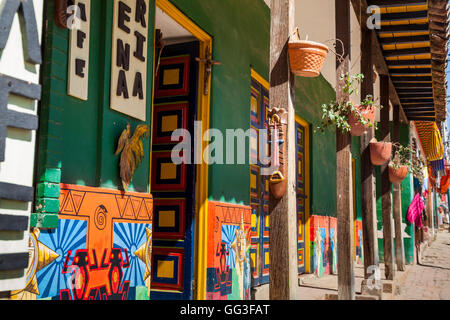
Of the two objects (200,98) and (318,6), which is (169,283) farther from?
(318,6)

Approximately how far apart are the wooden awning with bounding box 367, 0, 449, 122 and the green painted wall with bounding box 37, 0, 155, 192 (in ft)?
13.2

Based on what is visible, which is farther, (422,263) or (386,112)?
(422,263)

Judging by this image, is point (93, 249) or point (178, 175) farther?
point (178, 175)

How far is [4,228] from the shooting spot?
7.85 ft

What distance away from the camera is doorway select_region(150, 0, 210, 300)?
4.86 meters

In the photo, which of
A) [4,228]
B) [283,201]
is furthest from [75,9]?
[283,201]

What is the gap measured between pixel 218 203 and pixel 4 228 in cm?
284

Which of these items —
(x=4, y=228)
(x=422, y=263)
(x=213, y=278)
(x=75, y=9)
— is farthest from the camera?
(x=422, y=263)

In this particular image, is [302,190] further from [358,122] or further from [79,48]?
[79,48]

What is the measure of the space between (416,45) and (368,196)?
2.71 m

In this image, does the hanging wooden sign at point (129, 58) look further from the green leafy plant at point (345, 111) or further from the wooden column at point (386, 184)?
the wooden column at point (386, 184)

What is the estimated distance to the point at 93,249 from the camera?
Answer: 3209mm

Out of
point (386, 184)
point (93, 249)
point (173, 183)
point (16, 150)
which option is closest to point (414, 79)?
point (386, 184)

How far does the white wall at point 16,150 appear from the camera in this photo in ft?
7.95
